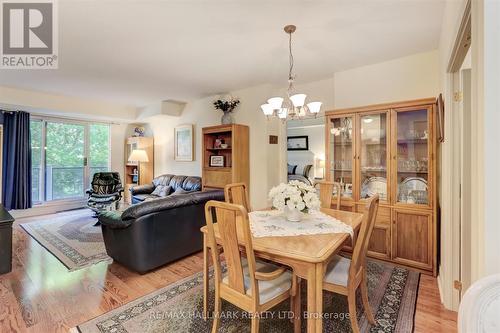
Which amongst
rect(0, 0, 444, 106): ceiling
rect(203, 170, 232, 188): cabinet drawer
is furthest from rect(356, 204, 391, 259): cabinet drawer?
rect(203, 170, 232, 188): cabinet drawer

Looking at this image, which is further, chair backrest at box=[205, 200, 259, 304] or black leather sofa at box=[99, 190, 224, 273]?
black leather sofa at box=[99, 190, 224, 273]

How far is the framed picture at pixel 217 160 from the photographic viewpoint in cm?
479

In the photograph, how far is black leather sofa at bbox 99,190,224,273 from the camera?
2617mm

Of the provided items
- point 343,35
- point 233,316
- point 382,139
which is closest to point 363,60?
point 343,35

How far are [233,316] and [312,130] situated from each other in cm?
606

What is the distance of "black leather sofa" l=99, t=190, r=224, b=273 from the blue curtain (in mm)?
3734

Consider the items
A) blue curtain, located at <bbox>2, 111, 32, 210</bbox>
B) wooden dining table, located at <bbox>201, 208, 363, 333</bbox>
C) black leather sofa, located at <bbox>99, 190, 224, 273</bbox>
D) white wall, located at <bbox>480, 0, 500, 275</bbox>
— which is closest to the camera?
white wall, located at <bbox>480, 0, 500, 275</bbox>

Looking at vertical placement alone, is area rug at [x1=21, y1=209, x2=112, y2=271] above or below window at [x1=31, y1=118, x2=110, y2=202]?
below

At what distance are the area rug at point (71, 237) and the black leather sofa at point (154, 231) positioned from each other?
43 cm

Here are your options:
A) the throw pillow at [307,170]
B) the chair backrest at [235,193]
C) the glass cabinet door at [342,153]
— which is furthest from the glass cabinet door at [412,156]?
the throw pillow at [307,170]

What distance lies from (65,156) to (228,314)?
6113mm

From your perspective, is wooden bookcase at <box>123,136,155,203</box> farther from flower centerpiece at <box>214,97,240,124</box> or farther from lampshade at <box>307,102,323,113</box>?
lampshade at <box>307,102,323,113</box>

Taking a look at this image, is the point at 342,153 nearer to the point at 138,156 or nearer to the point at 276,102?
the point at 276,102

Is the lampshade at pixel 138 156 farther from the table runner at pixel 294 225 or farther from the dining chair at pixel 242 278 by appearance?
the dining chair at pixel 242 278
